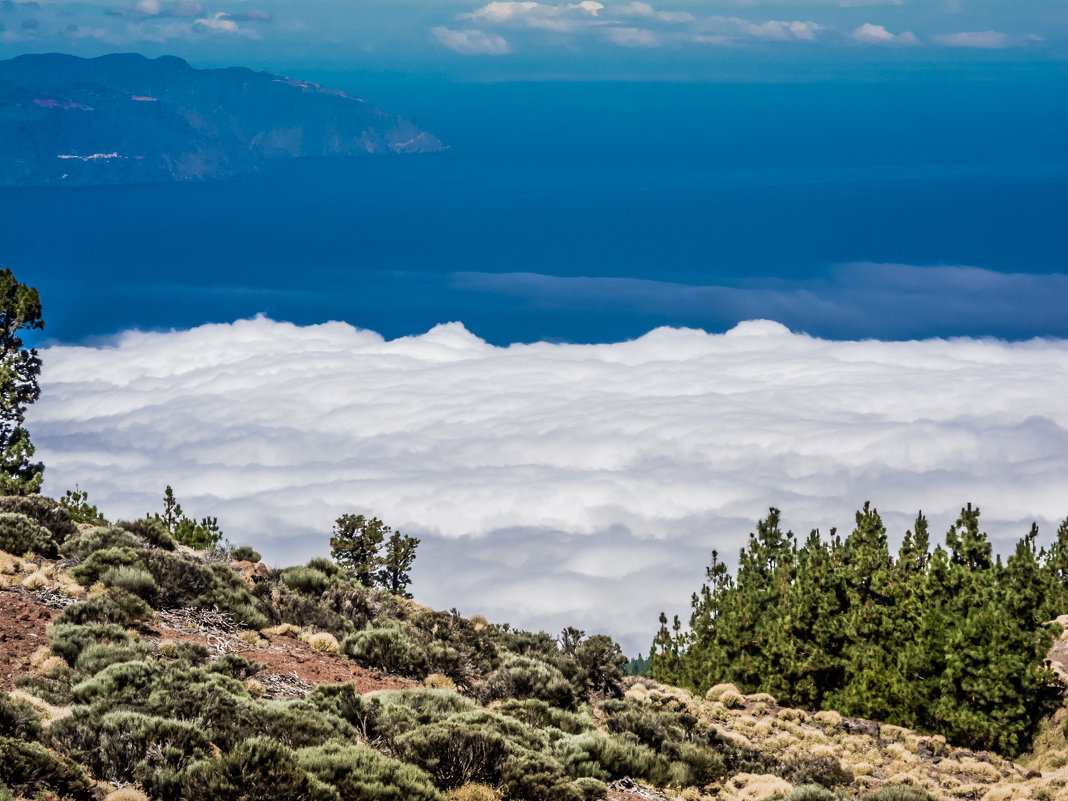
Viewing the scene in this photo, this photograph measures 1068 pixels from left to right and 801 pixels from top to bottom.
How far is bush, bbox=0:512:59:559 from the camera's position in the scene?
2136cm

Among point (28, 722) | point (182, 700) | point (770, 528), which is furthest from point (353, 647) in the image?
point (770, 528)

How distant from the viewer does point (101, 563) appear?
20516 millimetres

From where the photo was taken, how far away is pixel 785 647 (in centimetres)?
3594

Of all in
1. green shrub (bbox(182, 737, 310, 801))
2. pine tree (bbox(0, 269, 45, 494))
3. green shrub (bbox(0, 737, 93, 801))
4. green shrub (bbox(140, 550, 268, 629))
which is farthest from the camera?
pine tree (bbox(0, 269, 45, 494))

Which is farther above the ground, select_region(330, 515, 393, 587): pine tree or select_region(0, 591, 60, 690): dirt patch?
select_region(330, 515, 393, 587): pine tree

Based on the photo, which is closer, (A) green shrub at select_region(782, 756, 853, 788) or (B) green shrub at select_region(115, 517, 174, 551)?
(A) green shrub at select_region(782, 756, 853, 788)

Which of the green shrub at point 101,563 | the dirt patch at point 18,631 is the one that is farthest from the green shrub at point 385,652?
the dirt patch at point 18,631

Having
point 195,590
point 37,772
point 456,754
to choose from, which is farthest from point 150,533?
point 37,772

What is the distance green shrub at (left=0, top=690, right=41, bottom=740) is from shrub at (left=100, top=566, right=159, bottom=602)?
824 cm

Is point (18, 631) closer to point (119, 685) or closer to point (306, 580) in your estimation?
point (119, 685)

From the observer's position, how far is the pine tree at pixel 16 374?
46656 millimetres

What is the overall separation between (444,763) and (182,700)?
11.6ft

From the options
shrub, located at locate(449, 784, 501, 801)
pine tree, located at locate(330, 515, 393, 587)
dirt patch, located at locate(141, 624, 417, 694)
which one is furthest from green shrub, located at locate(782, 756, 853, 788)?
pine tree, located at locate(330, 515, 393, 587)

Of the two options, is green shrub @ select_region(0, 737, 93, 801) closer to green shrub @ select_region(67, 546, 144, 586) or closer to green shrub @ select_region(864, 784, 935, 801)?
green shrub @ select_region(67, 546, 144, 586)
